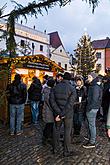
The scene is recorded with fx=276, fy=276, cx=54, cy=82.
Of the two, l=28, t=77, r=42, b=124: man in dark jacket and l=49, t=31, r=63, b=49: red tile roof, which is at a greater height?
l=49, t=31, r=63, b=49: red tile roof

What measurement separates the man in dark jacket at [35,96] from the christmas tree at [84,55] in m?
35.7

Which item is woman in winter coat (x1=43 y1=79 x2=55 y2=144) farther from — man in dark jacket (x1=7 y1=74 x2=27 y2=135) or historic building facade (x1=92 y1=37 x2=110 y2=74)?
historic building facade (x1=92 y1=37 x2=110 y2=74)

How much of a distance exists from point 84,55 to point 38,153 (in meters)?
42.9

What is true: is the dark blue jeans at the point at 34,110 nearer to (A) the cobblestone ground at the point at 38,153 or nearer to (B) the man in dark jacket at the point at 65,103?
(A) the cobblestone ground at the point at 38,153

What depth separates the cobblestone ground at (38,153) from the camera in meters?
5.74

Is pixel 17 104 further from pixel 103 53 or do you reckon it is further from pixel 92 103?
pixel 103 53

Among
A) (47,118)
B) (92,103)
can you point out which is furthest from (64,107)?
Answer: (92,103)

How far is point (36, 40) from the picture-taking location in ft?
159

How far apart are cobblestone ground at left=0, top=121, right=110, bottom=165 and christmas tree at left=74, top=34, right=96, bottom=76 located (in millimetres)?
38591

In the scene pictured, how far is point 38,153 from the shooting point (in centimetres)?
639

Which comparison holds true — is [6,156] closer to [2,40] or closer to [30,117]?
[2,40]

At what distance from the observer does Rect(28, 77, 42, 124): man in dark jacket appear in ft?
34.3

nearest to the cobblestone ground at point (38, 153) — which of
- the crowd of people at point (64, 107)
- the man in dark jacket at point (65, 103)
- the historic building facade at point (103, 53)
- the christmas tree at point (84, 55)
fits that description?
the crowd of people at point (64, 107)

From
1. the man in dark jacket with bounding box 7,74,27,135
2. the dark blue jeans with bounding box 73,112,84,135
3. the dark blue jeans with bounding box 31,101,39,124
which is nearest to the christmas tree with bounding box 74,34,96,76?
the dark blue jeans with bounding box 31,101,39,124
